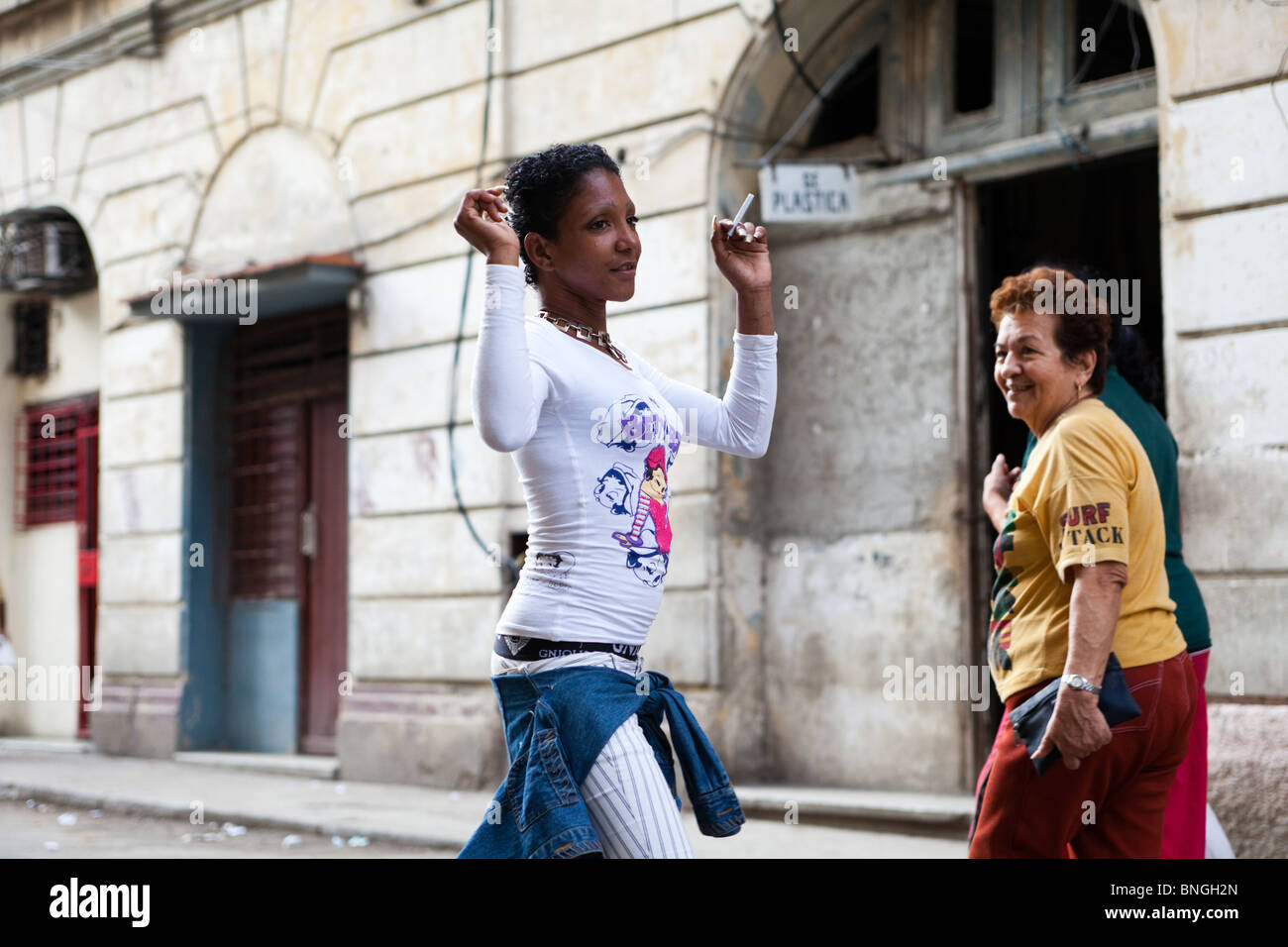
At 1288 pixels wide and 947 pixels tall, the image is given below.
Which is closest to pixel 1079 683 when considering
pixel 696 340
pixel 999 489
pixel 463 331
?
pixel 999 489

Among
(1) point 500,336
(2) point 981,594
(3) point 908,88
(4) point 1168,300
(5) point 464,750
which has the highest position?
(3) point 908,88

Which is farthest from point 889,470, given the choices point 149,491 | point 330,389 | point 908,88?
point 149,491

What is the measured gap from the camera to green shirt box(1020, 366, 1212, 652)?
4.33 meters

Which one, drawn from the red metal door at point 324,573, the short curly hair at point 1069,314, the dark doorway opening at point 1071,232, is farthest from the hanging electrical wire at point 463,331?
the short curly hair at point 1069,314

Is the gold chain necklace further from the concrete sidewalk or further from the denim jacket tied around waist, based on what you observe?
the concrete sidewalk

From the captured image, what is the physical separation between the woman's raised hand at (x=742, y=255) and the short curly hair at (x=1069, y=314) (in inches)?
37.3

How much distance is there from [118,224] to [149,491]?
226cm

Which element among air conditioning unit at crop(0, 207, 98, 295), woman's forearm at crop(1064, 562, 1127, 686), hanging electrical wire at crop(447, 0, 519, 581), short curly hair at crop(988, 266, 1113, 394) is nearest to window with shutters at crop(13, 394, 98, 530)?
air conditioning unit at crop(0, 207, 98, 295)

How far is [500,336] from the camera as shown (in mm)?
2775

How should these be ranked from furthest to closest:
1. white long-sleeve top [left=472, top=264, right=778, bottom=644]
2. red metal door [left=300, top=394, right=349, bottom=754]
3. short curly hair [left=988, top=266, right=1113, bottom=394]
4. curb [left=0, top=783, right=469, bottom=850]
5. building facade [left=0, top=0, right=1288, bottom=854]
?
red metal door [left=300, top=394, right=349, bottom=754] → curb [left=0, top=783, right=469, bottom=850] → building facade [left=0, top=0, right=1288, bottom=854] → short curly hair [left=988, top=266, right=1113, bottom=394] → white long-sleeve top [left=472, top=264, right=778, bottom=644]

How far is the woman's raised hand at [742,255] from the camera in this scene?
10.8 ft

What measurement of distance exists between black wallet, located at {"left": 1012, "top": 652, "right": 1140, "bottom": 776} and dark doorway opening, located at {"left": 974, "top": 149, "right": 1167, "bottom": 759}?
474 cm
